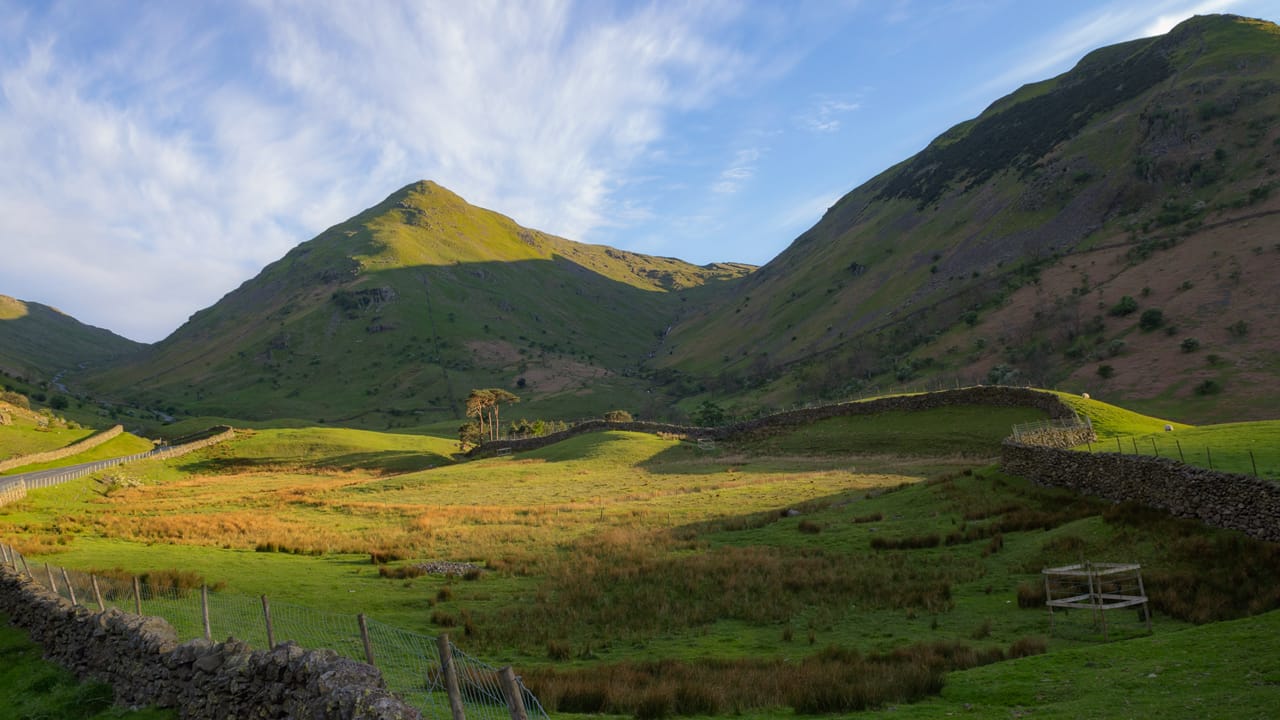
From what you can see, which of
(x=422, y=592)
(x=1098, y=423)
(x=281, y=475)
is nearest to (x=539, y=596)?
(x=422, y=592)

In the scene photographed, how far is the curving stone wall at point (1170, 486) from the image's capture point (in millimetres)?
17031

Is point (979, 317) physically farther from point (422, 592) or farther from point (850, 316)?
point (422, 592)

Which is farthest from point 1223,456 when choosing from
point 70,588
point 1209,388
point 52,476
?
point 52,476

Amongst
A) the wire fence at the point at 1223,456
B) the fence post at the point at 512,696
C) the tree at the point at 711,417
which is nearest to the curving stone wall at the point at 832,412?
the wire fence at the point at 1223,456

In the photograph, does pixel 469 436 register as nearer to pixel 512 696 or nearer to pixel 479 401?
pixel 479 401

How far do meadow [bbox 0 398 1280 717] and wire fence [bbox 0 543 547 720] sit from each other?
1418mm

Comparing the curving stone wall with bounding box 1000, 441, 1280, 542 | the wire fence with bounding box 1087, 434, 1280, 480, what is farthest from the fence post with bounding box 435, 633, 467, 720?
the wire fence with bounding box 1087, 434, 1280, 480

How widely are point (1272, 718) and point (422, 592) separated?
21.1 metres

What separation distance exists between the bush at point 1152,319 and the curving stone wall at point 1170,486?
56.0m

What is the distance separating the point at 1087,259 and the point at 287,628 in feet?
376

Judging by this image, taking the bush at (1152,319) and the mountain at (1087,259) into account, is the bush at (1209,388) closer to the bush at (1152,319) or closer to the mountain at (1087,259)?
the mountain at (1087,259)

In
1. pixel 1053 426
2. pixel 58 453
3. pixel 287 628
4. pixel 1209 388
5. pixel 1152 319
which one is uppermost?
pixel 1152 319

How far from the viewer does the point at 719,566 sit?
24.1 meters

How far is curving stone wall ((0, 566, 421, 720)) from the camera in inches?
342
